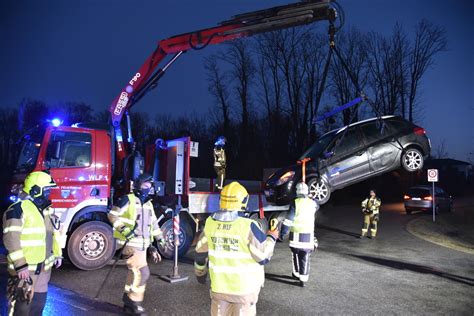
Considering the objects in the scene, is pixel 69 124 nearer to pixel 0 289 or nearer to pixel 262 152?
pixel 0 289

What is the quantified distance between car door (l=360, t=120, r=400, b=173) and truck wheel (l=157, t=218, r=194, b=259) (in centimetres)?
467

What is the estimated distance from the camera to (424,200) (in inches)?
846

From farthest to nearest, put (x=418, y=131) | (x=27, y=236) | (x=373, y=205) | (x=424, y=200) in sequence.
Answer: (x=424, y=200), (x=373, y=205), (x=418, y=131), (x=27, y=236)

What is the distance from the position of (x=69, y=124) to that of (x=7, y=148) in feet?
115

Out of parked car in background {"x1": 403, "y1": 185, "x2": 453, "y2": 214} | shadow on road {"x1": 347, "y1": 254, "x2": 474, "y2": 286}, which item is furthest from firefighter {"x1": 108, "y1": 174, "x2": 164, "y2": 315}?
parked car in background {"x1": 403, "y1": 185, "x2": 453, "y2": 214}

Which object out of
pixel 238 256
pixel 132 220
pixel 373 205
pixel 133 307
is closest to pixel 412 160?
pixel 373 205

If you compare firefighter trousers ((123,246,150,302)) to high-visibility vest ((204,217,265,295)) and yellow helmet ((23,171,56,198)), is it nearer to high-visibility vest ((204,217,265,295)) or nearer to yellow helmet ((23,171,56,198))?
yellow helmet ((23,171,56,198))

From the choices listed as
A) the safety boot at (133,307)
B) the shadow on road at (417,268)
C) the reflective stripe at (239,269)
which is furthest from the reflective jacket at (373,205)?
the reflective stripe at (239,269)

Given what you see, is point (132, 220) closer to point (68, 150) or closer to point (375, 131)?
point (68, 150)

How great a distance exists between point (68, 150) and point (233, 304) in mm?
5683

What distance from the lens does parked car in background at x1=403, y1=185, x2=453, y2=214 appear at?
21.5 metres

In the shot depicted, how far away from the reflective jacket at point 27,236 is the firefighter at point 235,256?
192 cm

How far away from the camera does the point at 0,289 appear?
Answer: 20.9 feet

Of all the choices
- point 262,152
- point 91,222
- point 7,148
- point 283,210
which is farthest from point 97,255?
point 7,148
